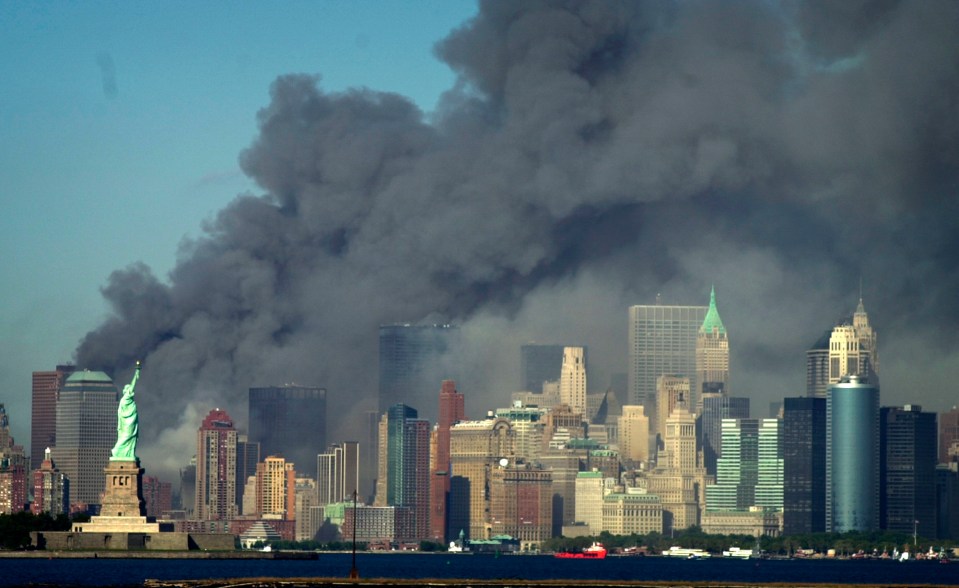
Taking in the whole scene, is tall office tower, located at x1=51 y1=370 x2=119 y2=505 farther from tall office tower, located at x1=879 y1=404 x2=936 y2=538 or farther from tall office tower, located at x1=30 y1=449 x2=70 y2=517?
tall office tower, located at x1=879 y1=404 x2=936 y2=538

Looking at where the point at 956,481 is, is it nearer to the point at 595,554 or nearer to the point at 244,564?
the point at 595,554

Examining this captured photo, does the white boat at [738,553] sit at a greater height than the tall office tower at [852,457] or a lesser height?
lesser

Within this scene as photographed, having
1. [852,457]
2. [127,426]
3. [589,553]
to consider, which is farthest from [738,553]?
[127,426]

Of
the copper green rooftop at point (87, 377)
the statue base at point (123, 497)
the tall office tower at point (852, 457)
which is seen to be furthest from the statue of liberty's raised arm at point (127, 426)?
the tall office tower at point (852, 457)

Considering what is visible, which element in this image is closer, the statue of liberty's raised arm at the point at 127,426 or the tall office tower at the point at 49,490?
the statue of liberty's raised arm at the point at 127,426

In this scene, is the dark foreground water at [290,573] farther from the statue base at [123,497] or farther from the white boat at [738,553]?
the white boat at [738,553]

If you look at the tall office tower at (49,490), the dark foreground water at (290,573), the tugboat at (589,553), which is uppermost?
the tall office tower at (49,490)

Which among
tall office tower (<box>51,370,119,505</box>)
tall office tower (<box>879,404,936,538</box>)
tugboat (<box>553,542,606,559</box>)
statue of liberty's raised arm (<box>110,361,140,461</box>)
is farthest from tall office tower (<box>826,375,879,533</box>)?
statue of liberty's raised arm (<box>110,361,140,461</box>)
